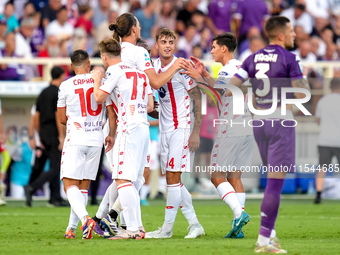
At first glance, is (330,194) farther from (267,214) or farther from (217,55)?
(267,214)

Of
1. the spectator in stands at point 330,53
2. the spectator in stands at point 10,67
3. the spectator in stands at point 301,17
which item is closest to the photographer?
the spectator in stands at point 10,67

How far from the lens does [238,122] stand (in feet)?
32.5

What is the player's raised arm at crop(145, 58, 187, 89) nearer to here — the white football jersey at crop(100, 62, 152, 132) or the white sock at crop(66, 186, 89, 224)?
the white football jersey at crop(100, 62, 152, 132)

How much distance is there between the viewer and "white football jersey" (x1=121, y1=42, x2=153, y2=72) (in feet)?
31.0

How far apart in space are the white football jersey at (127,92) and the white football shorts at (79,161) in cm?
77

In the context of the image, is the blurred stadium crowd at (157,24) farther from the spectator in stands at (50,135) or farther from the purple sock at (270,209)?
the purple sock at (270,209)

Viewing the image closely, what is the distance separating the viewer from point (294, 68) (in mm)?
7801

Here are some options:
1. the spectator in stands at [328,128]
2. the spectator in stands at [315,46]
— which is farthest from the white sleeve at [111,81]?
the spectator in stands at [315,46]

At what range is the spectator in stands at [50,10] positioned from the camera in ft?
67.4

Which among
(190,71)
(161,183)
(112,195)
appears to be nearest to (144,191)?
(161,183)

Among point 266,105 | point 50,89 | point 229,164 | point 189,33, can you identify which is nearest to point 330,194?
point 189,33

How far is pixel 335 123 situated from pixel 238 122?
7.88 m

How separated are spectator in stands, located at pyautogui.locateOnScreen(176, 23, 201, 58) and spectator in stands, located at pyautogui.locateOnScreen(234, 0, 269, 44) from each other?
1.16 metres

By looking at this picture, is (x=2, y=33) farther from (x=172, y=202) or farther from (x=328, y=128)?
(x=172, y=202)
